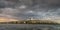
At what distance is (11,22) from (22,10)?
0.46 m

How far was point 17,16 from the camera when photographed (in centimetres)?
348

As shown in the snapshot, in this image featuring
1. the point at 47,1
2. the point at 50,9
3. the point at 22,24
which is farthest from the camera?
the point at 22,24

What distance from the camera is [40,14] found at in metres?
3.41

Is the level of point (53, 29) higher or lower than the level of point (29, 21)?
lower

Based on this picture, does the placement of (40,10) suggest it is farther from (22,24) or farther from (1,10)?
(1,10)

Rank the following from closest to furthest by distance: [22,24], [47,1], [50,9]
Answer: [47,1]
[50,9]
[22,24]

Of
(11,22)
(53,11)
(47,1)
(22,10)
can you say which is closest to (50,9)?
(53,11)

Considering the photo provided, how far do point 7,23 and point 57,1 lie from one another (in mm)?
1501

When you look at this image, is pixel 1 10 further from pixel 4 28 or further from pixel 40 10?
pixel 40 10

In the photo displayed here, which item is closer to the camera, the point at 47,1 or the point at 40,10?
the point at 47,1

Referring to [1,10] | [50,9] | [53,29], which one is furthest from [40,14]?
[1,10]

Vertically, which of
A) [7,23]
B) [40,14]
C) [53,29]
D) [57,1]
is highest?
[57,1]

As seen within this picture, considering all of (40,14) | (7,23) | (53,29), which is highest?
(40,14)

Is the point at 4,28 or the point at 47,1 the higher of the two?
the point at 47,1
